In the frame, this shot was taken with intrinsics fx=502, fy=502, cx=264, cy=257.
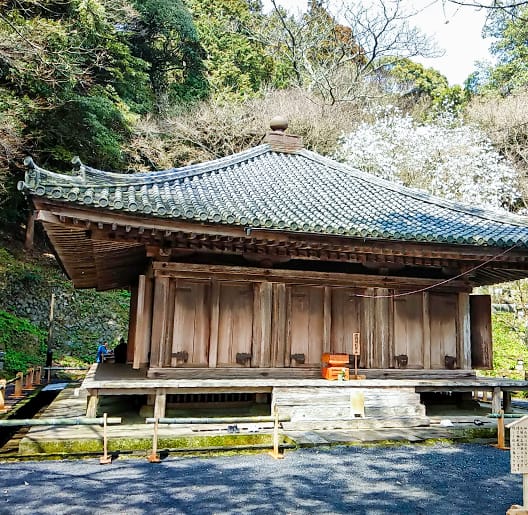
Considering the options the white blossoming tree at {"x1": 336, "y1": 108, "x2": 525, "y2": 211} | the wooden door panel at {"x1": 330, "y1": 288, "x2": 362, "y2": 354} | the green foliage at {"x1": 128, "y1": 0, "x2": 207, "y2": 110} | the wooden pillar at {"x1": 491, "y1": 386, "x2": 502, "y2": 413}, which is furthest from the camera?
the green foliage at {"x1": 128, "y1": 0, "x2": 207, "y2": 110}

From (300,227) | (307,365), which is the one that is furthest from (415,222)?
(307,365)

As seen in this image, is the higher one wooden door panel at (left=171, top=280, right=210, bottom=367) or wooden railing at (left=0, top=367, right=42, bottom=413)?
wooden door panel at (left=171, top=280, right=210, bottom=367)

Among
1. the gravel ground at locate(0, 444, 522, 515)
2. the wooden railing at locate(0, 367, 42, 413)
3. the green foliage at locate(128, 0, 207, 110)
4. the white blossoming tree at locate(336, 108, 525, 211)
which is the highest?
the green foliage at locate(128, 0, 207, 110)

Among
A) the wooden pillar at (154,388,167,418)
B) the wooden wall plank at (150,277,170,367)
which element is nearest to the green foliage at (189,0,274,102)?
the wooden wall plank at (150,277,170,367)

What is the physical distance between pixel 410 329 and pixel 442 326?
85 centimetres

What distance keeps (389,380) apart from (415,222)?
349cm

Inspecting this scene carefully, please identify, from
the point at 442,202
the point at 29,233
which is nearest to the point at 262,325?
the point at 442,202

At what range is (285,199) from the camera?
11.5 metres

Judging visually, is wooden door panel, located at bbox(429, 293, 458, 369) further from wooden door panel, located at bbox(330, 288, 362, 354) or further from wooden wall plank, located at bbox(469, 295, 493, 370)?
wooden door panel, located at bbox(330, 288, 362, 354)

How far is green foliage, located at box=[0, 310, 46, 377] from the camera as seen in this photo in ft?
64.4

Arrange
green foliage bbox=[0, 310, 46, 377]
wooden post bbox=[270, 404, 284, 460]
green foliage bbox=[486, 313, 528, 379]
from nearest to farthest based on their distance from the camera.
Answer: wooden post bbox=[270, 404, 284, 460]
green foliage bbox=[0, 310, 46, 377]
green foliage bbox=[486, 313, 528, 379]

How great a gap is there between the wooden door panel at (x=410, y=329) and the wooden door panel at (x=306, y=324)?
186 cm

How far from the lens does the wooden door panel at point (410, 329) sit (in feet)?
37.8

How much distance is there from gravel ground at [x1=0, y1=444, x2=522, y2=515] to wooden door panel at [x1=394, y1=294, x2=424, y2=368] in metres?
3.37
